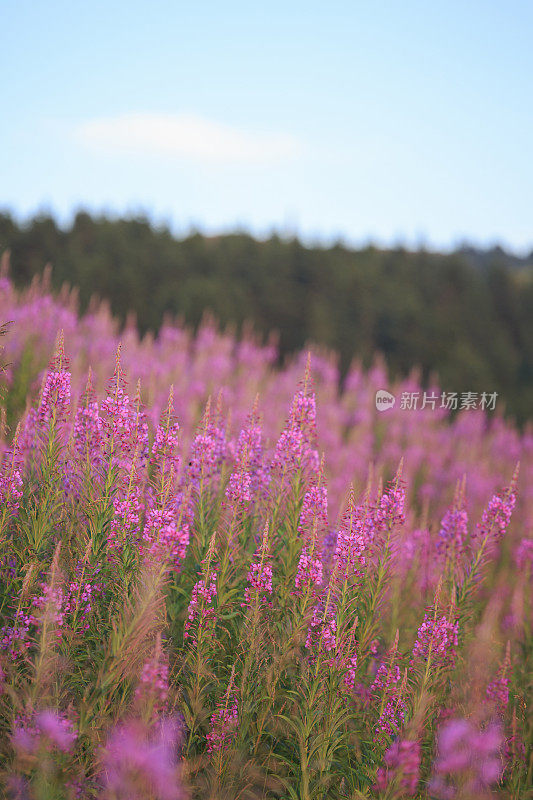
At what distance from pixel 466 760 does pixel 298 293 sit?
60.3ft

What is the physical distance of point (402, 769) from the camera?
2.92m

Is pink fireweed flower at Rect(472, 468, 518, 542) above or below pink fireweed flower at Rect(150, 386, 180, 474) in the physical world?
below

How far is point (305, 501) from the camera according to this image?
163 inches

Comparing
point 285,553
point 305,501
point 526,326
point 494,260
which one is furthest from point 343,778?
point 494,260

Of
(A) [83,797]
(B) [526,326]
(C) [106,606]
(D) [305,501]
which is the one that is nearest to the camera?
(A) [83,797]

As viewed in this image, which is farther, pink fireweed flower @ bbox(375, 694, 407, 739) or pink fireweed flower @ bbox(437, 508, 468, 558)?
pink fireweed flower @ bbox(437, 508, 468, 558)

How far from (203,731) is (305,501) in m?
1.50

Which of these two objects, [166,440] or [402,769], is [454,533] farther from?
[166,440]

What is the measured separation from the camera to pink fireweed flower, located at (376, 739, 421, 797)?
2.91 meters

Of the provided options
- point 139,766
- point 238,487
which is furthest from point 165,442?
point 139,766

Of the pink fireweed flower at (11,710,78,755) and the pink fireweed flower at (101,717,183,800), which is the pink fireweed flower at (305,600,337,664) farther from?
the pink fireweed flower at (11,710,78,755)

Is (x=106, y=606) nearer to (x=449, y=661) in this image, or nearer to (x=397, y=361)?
(x=449, y=661)

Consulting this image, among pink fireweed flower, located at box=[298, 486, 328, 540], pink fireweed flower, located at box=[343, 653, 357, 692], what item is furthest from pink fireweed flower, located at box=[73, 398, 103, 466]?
pink fireweed flower, located at box=[343, 653, 357, 692]
